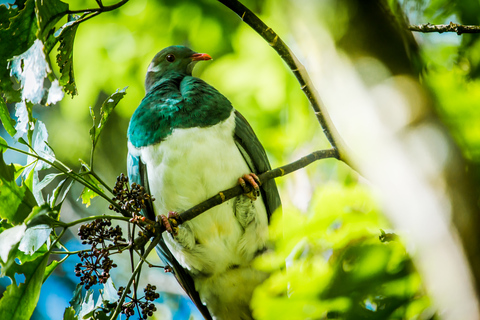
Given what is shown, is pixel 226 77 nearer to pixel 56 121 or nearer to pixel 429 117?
pixel 56 121

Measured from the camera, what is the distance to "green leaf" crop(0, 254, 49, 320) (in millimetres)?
1421

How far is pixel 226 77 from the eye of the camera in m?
3.23

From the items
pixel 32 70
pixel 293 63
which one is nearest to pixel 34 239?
pixel 32 70

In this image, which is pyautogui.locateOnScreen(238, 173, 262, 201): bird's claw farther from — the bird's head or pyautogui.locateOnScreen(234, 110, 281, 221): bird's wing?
the bird's head

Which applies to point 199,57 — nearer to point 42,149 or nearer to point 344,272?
point 42,149

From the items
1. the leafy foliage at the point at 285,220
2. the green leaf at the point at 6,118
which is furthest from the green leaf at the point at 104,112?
the green leaf at the point at 6,118

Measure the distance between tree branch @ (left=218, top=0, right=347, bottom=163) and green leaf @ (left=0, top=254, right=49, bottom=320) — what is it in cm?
102

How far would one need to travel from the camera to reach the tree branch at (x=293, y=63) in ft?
5.41

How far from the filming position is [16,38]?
1.42 meters

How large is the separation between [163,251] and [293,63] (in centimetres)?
152

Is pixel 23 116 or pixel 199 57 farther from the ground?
pixel 199 57

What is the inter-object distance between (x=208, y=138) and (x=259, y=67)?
851 millimetres

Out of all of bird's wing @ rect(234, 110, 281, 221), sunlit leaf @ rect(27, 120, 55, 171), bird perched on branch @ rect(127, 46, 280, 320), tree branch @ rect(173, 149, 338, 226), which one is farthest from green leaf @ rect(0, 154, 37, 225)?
bird's wing @ rect(234, 110, 281, 221)

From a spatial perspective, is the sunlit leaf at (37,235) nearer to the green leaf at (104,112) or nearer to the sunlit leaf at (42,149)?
the sunlit leaf at (42,149)
